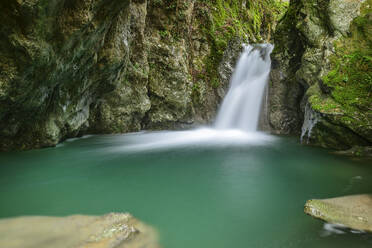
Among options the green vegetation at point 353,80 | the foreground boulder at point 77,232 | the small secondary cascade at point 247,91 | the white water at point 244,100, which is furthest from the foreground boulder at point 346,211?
the small secondary cascade at point 247,91

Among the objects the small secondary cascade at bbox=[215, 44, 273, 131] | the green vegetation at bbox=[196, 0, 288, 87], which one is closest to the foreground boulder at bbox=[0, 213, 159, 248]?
the small secondary cascade at bbox=[215, 44, 273, 131]

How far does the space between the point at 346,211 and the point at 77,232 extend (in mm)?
3248

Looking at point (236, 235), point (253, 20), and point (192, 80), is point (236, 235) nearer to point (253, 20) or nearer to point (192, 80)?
point (192, 80)

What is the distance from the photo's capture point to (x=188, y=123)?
472 inches

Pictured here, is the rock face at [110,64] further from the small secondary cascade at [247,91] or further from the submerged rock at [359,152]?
the submerged rock at [359,152]

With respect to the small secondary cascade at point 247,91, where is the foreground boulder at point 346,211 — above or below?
below

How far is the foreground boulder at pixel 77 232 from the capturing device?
223 centimetres

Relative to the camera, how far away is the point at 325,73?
746 cm

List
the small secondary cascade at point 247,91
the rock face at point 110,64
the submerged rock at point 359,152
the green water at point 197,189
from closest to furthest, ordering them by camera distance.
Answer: the green water at point 197,189 < the rock face at point 110,64 < the submerged rock at point 359,152 < the small secondary cascade at point 247,91

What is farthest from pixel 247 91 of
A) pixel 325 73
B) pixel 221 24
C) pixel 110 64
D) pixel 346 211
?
pixel 346 211

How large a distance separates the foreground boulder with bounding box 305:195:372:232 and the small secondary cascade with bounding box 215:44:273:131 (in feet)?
25.2

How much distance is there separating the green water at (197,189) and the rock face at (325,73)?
0.99m

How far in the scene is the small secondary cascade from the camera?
1096cm

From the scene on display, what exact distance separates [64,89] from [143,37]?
4.38m
